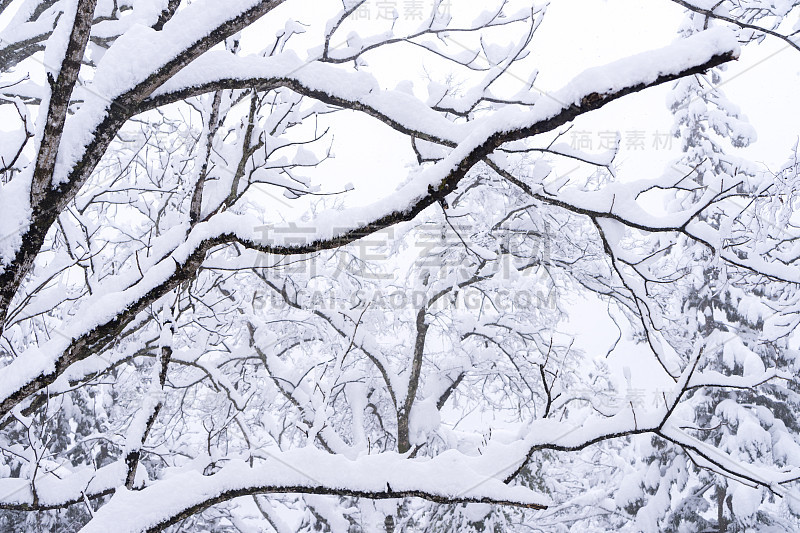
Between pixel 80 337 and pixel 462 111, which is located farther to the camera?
pixel 462 111

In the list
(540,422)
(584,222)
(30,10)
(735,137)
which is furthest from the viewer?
(735,137)

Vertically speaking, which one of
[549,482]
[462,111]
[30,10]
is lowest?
[549,482]

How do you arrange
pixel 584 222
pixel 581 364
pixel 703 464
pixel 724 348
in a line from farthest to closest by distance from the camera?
pixel 724 348
pixel 581 364
pixel 584 222
pixel 703 464

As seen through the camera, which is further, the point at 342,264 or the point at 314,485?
the point at 342,264

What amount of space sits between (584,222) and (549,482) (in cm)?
385

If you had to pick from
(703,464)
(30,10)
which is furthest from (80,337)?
(30,10)

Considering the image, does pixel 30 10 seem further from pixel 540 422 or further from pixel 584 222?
pixel 584 222

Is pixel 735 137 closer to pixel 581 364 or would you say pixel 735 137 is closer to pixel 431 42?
pixel 581 364

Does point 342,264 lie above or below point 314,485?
above

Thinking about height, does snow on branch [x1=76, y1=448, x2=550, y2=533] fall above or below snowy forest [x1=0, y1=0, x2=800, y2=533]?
below

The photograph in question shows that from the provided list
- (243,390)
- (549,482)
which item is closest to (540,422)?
(549,482)

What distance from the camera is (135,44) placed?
1817 mm

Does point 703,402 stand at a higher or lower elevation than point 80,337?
higher

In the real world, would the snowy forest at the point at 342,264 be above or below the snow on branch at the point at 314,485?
above
